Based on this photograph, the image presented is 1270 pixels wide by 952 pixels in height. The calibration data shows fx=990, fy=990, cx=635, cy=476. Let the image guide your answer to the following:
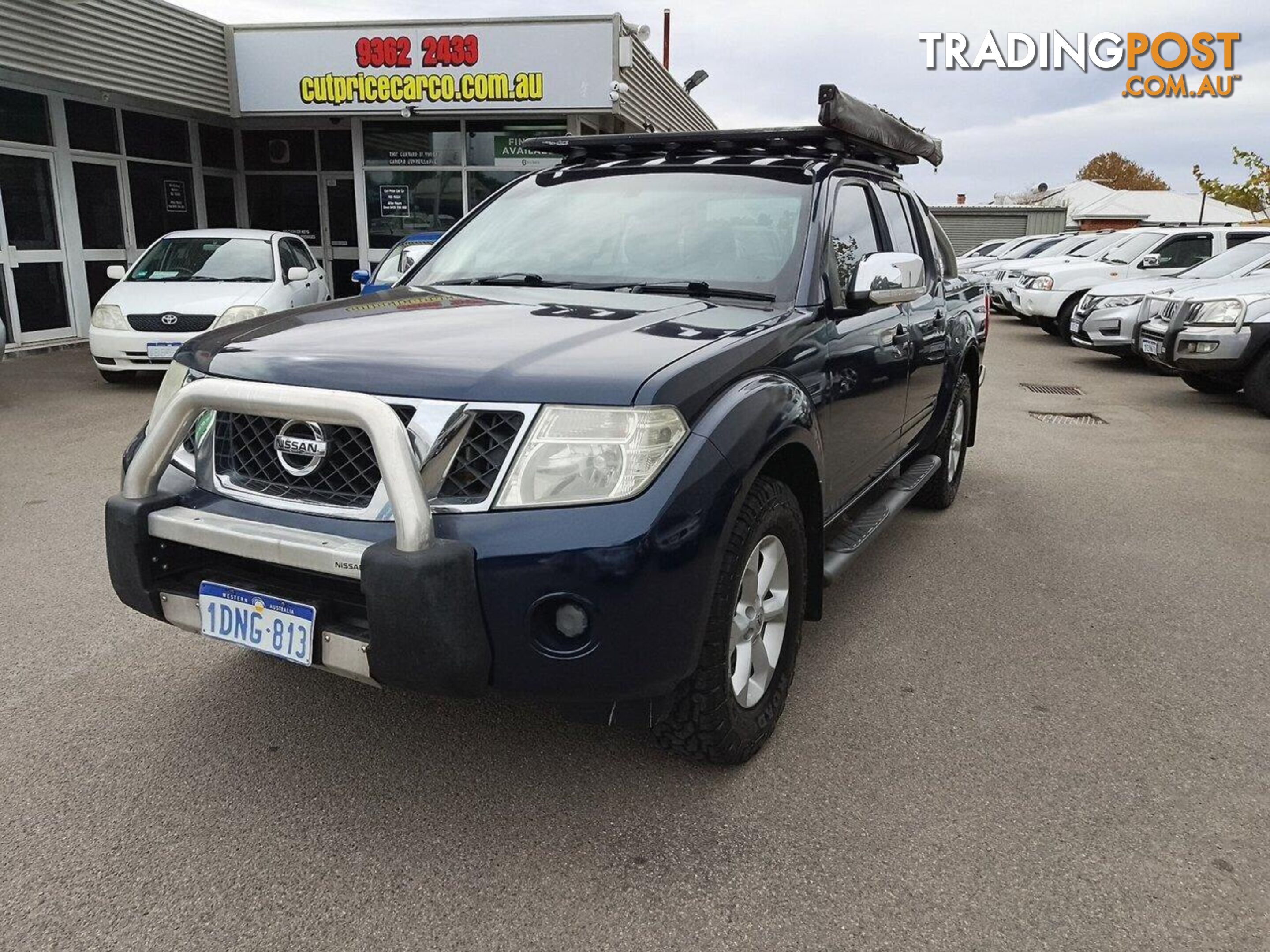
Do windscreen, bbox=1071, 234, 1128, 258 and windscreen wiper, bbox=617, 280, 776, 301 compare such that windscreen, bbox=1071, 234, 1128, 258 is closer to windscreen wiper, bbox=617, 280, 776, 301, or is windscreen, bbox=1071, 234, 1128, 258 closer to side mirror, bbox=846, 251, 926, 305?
side mirror, bbox=846, 251, 926, 305

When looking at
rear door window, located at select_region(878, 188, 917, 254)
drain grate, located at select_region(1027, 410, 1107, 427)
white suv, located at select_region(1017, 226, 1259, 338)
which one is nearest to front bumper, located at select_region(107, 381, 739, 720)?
rear door window, located at select_region(878, 188, 917, 254)

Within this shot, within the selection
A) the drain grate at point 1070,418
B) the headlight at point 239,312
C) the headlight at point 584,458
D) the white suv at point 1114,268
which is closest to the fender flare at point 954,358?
the headlight at point 584,458

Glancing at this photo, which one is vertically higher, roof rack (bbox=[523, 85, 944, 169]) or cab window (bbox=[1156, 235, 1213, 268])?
roof rack (bbox=[523, 85, 944, 169])

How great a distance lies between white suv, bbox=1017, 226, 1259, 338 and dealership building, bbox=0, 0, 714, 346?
6977 millimetres

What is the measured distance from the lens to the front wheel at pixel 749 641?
2.51 meters

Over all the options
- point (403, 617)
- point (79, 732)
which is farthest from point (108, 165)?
point (403, 617)

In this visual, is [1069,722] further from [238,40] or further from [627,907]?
[238,40]

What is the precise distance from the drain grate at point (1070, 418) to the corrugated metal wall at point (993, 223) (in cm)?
2992

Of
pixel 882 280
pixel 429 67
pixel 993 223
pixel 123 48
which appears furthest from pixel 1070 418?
pixel 993 223

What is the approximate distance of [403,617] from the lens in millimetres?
2168

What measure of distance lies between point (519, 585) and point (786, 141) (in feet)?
7.79

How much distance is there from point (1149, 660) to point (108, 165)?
14.5m

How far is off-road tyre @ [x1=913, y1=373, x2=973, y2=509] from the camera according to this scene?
17.7 feet

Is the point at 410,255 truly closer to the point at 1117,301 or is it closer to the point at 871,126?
the point at 871,126
